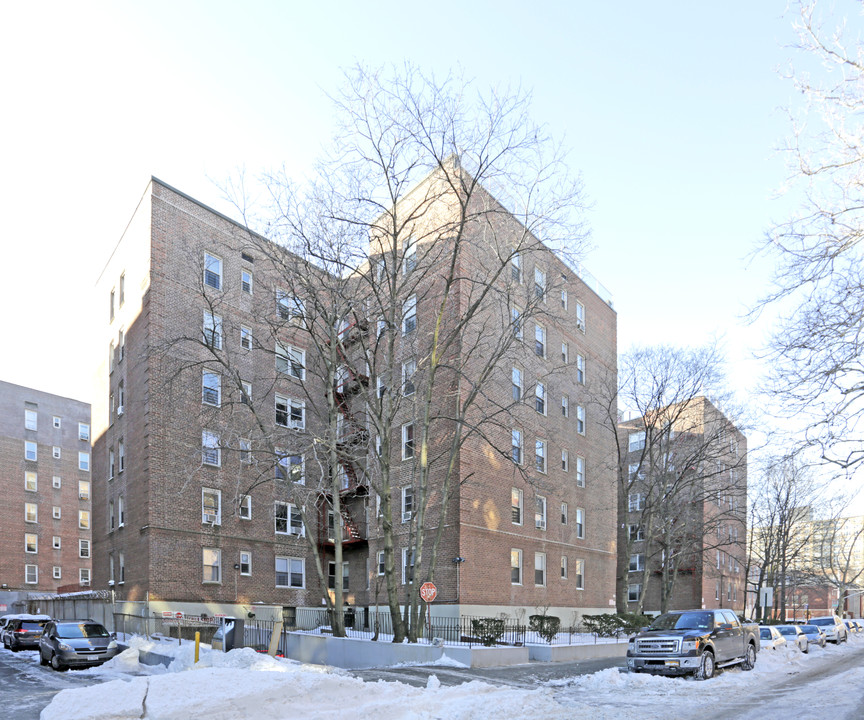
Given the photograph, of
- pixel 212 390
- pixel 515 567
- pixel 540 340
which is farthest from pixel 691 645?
pixel 212 390

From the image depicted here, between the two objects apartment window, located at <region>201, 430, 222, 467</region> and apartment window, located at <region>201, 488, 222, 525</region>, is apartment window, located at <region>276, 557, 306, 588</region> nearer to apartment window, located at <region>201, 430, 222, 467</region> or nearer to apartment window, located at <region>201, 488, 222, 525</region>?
apartment window, located at <region>201, 488, 222, 525</region>

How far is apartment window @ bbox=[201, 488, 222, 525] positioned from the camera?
31.6 meters

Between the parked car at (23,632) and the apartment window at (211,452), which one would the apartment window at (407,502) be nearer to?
the apartment window at (211,452)

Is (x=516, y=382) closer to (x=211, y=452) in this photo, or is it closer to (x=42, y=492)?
(x=211, y=452)

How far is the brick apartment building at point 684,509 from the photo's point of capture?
121 feet

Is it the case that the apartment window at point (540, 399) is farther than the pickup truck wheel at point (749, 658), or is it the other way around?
the apartment window at point (540, 399)

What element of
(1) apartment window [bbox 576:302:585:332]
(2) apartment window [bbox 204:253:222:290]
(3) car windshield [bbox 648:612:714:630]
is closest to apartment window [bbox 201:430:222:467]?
(2) apartment window [bbox 204:253:222:290]

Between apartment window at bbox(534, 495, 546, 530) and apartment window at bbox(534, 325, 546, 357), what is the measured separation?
677 cm

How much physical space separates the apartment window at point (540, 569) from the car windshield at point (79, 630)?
18.0 meters

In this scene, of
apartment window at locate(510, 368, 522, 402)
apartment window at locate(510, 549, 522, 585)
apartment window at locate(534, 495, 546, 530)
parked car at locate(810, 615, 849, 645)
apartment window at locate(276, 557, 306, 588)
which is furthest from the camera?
parked car at locate(810, 615, 849, 645)

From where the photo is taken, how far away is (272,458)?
2789cm

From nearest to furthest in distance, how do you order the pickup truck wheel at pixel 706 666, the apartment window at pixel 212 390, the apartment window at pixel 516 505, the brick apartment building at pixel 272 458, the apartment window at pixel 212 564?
the pickup truck wheel at pixel 706 666 → the brick apartment building at pixel 272 458 → the apartment window at pixel 212 564 → the apartment window at pixel 516 505 → the apartment window at pixel 212 390

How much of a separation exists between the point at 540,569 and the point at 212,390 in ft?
55.4

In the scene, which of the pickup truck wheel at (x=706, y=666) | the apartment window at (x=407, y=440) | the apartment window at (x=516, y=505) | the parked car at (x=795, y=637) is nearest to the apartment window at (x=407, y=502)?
the apartment window at (x=407, y=440)
